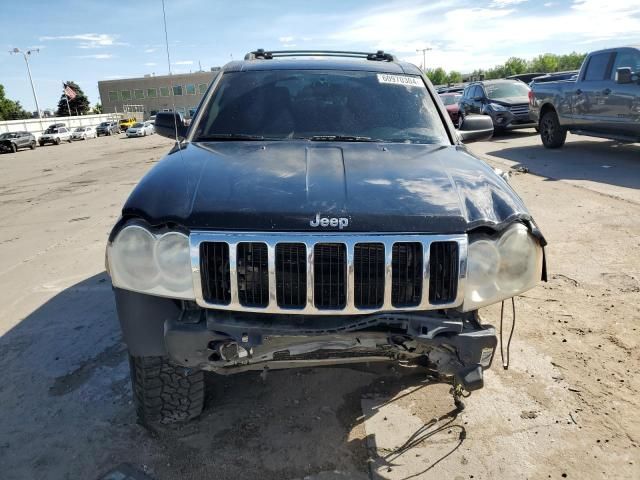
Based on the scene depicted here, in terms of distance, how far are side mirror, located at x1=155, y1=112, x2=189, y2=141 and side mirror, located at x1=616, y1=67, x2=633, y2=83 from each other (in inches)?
337

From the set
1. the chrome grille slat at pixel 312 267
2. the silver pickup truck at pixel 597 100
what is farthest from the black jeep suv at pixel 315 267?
the silver pickup truck at pixel 597 100

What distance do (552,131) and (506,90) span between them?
4.30m

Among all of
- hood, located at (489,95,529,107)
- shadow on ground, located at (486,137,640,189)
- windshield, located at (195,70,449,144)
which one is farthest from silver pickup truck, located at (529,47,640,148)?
windshield, located at (195,70,449,144)

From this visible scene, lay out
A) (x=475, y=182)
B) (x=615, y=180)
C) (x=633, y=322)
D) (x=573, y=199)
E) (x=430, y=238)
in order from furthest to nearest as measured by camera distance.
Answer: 1. (x=615, y=180)
2. (x=573, y=199)
3. (x=633, y=322)
4. (x=475, y=182)
5. (x=430, y=238)

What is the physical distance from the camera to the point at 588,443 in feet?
8.49

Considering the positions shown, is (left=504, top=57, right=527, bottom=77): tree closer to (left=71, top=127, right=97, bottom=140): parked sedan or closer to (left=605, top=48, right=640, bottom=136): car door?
(left=71, top=127, right=97, bottom=140): parked sedan

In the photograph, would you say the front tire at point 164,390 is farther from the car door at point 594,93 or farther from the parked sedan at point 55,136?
the parked sedan at point 55,136

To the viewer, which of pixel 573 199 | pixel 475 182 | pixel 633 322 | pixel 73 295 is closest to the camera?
pixel 475 182

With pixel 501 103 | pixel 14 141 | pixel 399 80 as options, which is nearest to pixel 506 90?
pixel 501 103

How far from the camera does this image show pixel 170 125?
148 inches

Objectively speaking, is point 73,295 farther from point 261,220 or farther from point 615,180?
point 615,180

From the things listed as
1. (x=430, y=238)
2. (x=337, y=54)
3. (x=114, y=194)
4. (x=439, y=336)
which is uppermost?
(x=337, y=54)

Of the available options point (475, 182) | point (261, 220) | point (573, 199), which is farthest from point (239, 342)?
point (573, 199)

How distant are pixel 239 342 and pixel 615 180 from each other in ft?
27.1
